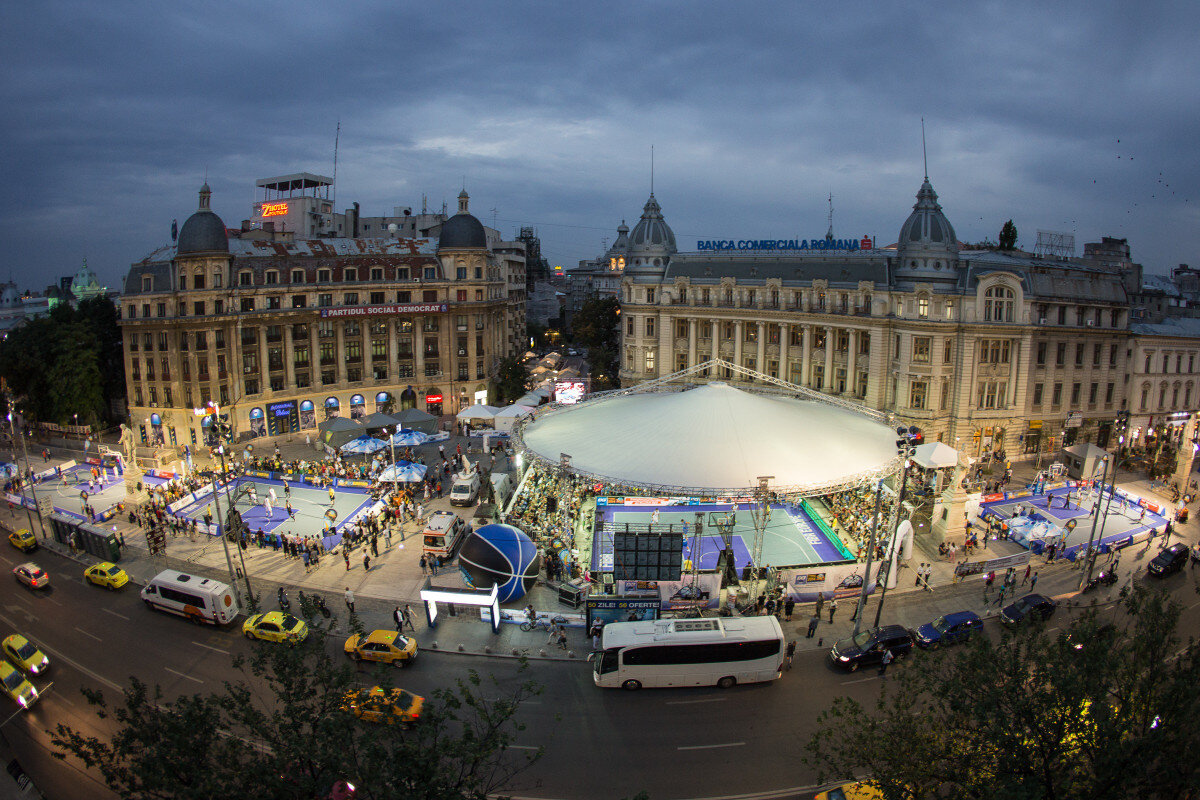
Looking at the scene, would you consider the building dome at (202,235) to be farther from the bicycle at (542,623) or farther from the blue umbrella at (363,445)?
the bicycle at (542,623)

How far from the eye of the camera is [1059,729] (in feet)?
52.9

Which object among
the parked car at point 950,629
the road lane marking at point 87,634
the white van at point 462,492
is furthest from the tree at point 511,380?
the parked car at point 950,629

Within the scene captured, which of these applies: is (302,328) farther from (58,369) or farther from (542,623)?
(542,623)

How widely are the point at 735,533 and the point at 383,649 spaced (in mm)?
23550

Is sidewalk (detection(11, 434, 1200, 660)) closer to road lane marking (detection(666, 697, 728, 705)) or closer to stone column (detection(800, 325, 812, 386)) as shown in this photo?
road lane marking (detection(666, 697, 728, 705))

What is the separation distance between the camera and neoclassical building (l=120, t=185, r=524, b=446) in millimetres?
66875

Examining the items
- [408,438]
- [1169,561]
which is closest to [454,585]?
[408,438]

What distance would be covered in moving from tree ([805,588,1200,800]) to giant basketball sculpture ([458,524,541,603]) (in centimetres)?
2079

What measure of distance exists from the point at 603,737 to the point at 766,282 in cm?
5380

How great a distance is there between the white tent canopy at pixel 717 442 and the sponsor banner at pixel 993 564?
6.89m

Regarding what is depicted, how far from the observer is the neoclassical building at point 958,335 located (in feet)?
191

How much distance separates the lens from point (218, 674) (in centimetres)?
3036

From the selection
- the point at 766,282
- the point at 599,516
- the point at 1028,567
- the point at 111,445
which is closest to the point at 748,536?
the point at 599,516

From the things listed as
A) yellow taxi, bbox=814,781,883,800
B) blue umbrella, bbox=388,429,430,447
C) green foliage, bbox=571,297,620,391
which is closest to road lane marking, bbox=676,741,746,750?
yellow taxi, bbox=814,781,883,800
